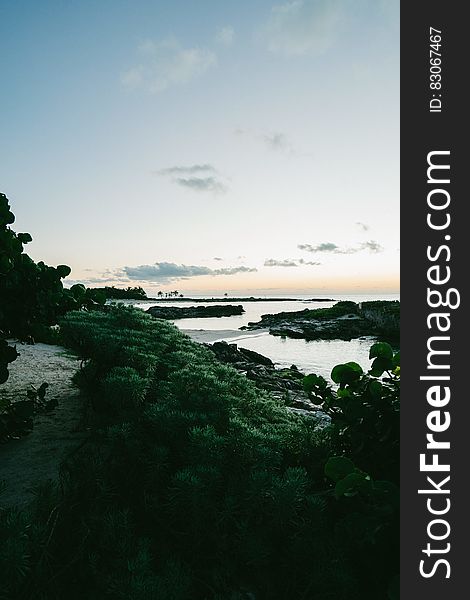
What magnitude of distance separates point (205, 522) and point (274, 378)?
8.49 metres

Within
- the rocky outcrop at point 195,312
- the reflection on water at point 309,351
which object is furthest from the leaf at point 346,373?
the rocky outcrop at point 195,312

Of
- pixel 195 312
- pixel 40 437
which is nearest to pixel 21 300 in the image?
pixel 40 437

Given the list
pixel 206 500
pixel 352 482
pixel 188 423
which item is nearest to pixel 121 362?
pixel 188 423

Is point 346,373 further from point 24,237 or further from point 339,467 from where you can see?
point 24,237

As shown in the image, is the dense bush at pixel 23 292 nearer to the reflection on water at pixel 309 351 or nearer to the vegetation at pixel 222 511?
the vegetation at pixel 222 511

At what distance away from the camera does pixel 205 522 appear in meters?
2.41

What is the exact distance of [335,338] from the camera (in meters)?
25.8

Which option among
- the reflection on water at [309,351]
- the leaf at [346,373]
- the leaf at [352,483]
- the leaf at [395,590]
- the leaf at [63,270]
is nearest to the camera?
the leaf at [395,590]

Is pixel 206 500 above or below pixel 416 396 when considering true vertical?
below

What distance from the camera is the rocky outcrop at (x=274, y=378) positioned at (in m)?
7.65

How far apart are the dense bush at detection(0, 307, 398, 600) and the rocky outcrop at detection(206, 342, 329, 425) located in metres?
3.81

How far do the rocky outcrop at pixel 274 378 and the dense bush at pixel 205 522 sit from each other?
3807mm

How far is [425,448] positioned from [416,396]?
0.20m

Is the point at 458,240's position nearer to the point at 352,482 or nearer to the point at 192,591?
the point at 352,482
